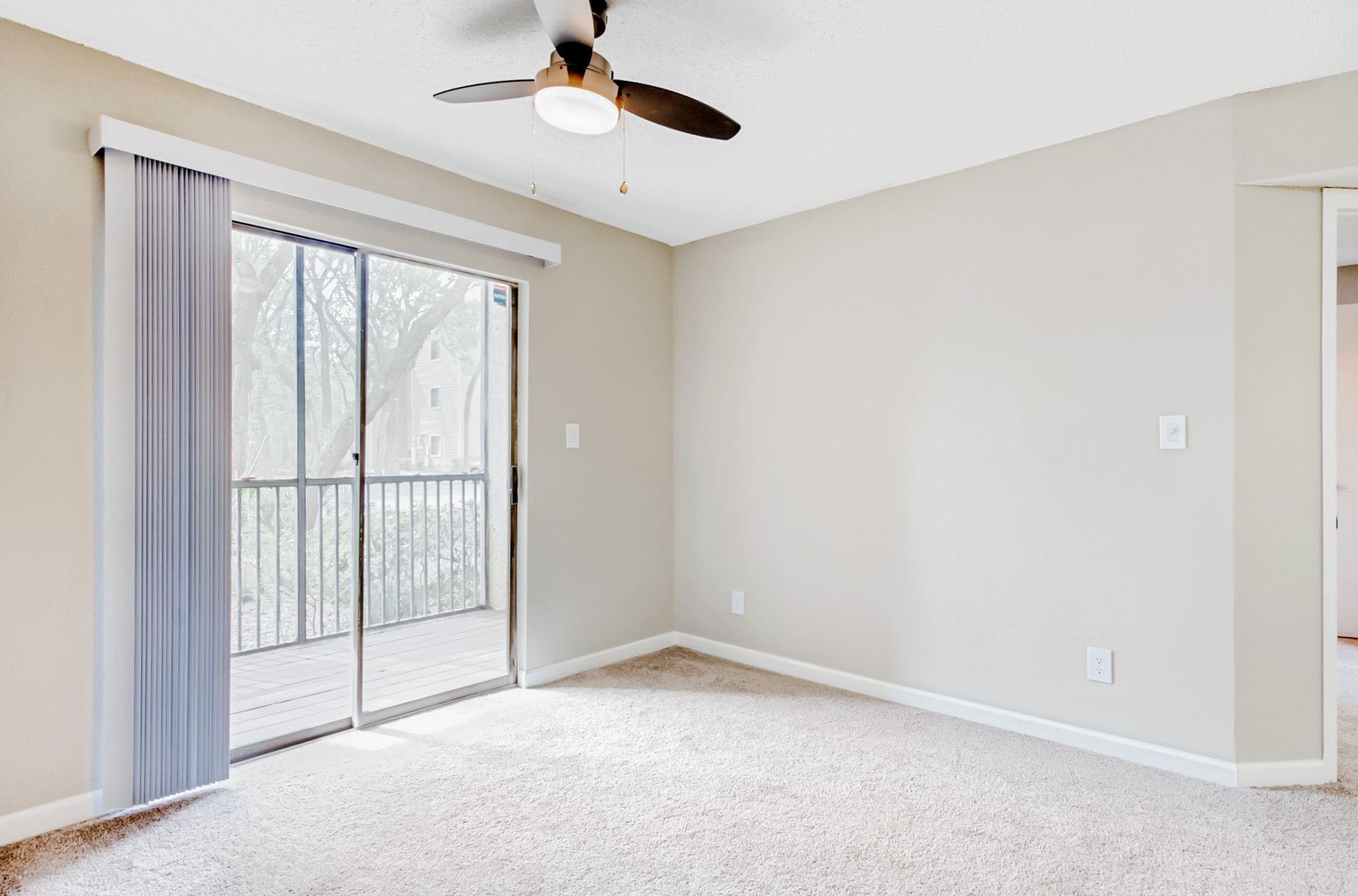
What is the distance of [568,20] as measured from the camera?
62.5 inches

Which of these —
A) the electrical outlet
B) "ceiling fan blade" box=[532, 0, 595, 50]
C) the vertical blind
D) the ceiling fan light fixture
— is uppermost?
"ceiling fan blade" box=[532, 0, 595, 50]

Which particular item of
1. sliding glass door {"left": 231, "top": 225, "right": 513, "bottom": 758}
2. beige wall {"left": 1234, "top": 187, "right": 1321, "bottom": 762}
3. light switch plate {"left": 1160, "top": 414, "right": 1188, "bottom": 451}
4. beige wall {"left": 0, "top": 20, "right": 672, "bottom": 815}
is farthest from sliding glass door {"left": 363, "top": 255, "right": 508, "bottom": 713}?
beige wall {"left": 1234, "top": 187, "right": 1321, "bottom": 762}

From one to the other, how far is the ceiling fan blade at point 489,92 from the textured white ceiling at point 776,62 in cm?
24

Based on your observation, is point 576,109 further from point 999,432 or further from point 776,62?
point 999,432

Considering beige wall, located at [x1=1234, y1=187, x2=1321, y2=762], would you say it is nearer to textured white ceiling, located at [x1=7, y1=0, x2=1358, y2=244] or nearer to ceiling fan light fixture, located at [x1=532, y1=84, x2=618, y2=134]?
textured white ceiling, located at [x1=7, y1=0, x2=1358, y2=244]

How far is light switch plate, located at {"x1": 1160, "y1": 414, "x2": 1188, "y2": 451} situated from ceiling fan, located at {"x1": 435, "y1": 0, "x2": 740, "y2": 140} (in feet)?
6.01

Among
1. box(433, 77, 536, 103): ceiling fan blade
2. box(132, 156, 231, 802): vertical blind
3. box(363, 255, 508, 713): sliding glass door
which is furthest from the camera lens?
box(363, 255, 508, 713): sliding glass door

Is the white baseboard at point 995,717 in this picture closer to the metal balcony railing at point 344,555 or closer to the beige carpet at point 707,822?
the beige carpet at point 707,822

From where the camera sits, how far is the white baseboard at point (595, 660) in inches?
129

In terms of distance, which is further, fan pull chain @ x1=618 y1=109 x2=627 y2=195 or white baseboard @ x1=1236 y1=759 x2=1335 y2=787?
fan pull chain @ x1=618 y1=109 x2=627 y2=195

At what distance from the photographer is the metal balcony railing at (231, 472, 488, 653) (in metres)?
3.20

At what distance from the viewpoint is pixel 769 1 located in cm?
182

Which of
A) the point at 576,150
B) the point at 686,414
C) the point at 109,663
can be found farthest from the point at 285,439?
the point at 686,414

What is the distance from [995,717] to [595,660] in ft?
6.22
